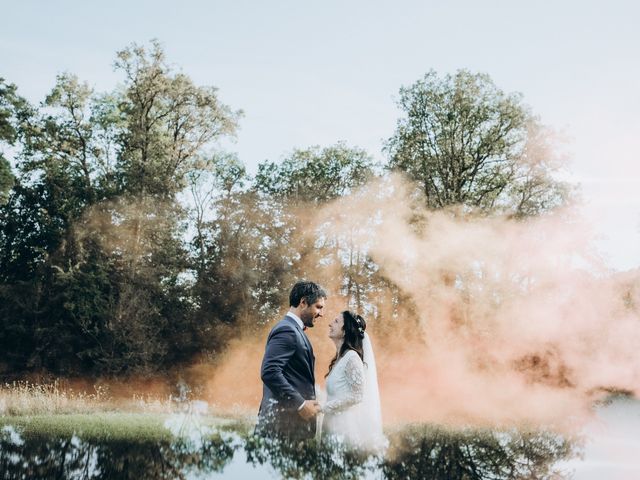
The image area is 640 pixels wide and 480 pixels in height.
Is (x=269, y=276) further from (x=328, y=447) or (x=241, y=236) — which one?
(x=328, y=447)

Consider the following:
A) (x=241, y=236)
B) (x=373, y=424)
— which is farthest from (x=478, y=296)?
(x=373, y=424)

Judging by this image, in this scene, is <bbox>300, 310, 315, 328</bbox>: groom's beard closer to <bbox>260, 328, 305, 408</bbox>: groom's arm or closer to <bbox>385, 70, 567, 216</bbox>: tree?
<bbox>260, 328, 305, 408</bbox>: groom's arm

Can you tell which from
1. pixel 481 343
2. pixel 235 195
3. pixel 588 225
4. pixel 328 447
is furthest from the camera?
pixel 235 195

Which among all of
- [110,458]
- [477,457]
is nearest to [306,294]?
[477,457]

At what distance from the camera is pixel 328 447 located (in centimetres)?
458

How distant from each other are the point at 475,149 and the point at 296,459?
87.5ft

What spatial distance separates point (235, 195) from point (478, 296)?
51.0 feet

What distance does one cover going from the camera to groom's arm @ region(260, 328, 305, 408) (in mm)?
5246

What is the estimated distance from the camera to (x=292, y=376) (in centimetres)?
548

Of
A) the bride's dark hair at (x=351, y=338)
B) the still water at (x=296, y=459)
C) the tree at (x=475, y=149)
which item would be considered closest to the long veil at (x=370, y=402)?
the bride's dark hair at (x=351, y=338)

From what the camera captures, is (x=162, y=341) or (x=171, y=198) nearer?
(x=162, y=341)

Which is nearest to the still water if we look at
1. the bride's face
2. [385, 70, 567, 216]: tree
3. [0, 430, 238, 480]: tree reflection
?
[0, 430, 238, 480]: tree reflection

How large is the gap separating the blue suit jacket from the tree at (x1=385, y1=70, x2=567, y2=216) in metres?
22.5

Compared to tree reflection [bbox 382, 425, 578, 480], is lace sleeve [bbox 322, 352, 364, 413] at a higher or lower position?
higher
